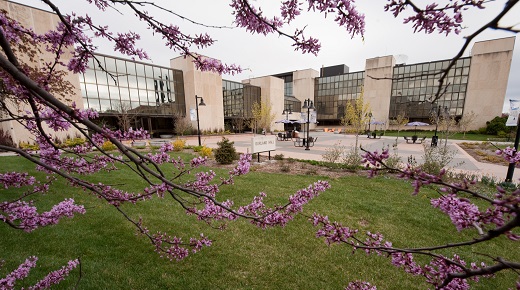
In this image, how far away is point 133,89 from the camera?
2858 cm

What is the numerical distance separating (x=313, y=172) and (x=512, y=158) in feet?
28.3

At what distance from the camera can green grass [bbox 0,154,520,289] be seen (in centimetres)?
339

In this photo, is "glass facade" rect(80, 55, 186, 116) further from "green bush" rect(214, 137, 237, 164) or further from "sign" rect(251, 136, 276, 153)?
"sign" rect(251, 136, 276, 153)

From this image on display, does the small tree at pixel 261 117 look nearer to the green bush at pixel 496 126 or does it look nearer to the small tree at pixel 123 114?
the small tree at pixel 123 114

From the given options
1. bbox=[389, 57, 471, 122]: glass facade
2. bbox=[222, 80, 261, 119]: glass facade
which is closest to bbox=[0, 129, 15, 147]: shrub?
bbox=[222, 80, 261, 119]: glass facade

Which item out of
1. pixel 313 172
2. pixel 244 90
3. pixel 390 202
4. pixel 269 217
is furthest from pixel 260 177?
pixel 244 90

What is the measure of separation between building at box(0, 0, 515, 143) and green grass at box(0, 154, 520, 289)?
13621 millimetres

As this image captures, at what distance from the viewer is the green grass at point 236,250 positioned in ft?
11.1

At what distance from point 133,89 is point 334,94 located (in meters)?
45.6

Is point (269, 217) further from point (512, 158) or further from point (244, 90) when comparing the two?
point (244, 90)

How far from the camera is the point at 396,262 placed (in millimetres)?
1545

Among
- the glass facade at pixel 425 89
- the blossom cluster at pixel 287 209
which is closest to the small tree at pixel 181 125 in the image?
the blossom cluster at pixel 287 209

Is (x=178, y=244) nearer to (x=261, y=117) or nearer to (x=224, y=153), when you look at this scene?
(x=224, y=153)

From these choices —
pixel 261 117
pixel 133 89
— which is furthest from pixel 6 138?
A: pixel 261 117
